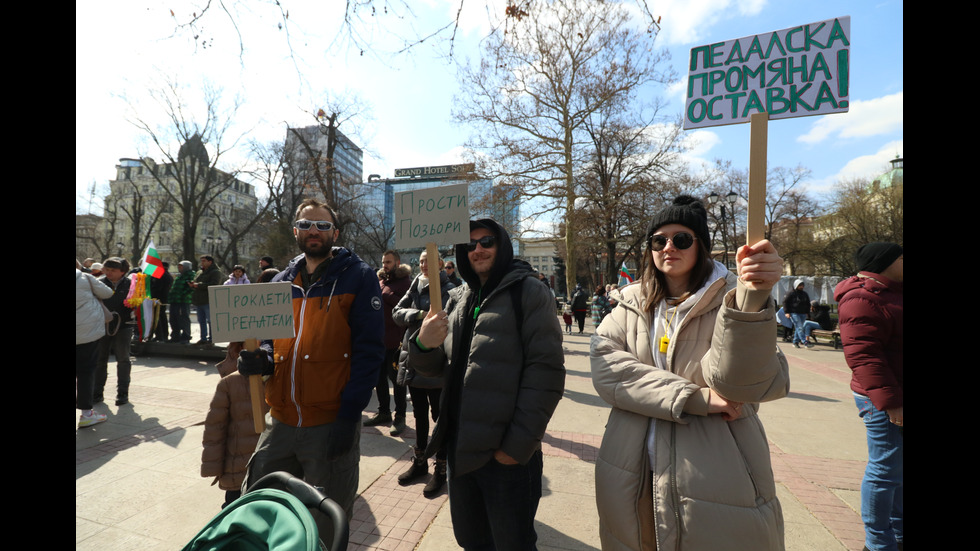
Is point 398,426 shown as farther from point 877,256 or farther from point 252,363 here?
point 877,256

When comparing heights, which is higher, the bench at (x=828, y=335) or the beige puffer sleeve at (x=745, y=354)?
the beige puffer sleeve at (x=745, y=354)

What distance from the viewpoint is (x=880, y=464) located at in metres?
2.60

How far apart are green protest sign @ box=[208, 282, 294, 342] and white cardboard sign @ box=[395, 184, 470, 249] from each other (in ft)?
2.35

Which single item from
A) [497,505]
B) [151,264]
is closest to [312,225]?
[497,505]

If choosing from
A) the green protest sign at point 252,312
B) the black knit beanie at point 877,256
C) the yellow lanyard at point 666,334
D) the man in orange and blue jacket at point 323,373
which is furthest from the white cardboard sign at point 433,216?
the black knit beanie at point 877,256

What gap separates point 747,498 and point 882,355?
187 cm

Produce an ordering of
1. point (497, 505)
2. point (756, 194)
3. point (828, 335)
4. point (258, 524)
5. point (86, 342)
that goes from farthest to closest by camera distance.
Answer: point (828, 335) < point (86, 342) < point (497, 505) < point (756, 194) < point (258, 524)

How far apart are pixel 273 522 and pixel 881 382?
Answer: 128 inches

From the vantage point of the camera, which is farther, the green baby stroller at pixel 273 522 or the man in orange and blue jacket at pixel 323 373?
the man in orange and blue jacket at pixel 323 373

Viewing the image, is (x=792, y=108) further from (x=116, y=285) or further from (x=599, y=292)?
(x=599, y=292)

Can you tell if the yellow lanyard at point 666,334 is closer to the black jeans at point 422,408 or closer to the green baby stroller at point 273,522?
the green baby stroller at point 273,522

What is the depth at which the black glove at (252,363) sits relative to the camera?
223 cm

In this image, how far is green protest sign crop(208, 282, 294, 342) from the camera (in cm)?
228

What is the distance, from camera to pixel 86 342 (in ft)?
16.3
